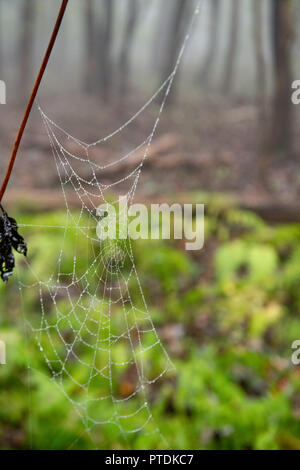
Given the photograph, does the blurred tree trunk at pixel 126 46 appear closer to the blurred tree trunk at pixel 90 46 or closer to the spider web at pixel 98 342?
the blurred tree trunk at pixel 90 46

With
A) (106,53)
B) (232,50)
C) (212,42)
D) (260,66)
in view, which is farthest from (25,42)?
(212,42)

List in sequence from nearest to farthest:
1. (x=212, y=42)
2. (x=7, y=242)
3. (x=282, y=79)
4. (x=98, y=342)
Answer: (x=7, y=242), (x=98, y=342), (x=282, y=79), (x=212, y=42)

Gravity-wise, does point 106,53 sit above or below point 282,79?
above

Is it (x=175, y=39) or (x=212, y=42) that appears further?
(x=212, y=42)

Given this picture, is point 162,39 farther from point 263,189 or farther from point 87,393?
point 87,393

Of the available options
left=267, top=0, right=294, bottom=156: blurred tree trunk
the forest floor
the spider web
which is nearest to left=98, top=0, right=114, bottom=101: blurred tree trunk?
the forest floor

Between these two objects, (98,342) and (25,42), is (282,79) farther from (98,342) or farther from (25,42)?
(25,42)

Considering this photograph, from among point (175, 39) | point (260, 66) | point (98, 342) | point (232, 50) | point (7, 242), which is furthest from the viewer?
point (232, 50)

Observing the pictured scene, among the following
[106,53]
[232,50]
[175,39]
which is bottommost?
[175,39]
